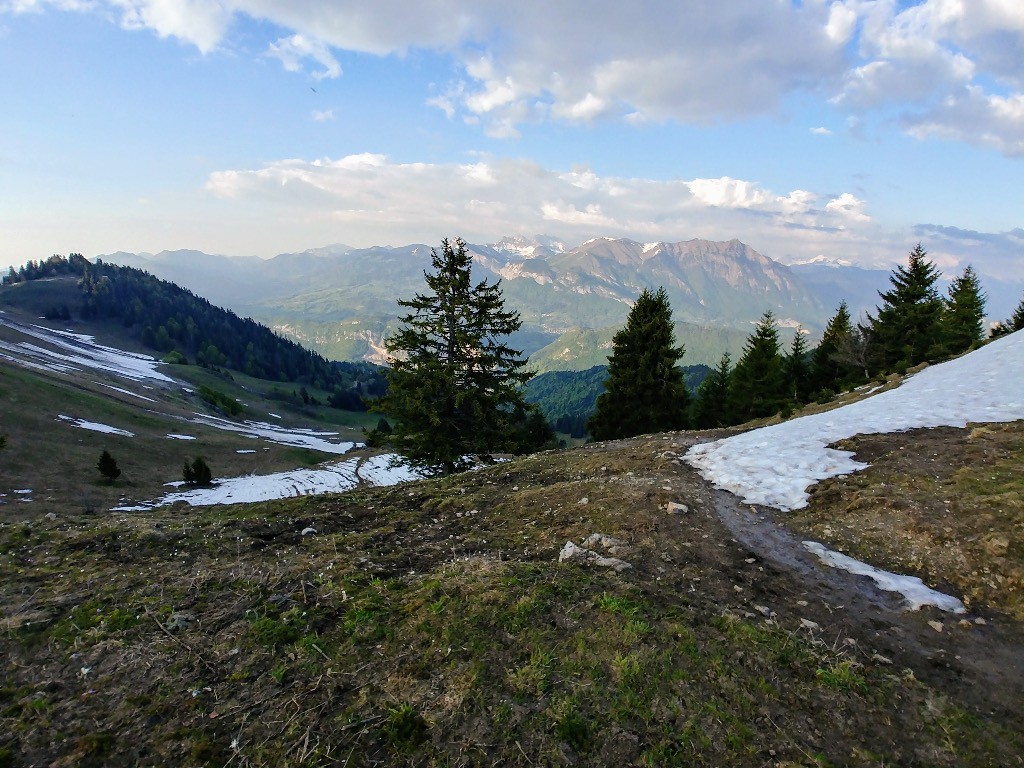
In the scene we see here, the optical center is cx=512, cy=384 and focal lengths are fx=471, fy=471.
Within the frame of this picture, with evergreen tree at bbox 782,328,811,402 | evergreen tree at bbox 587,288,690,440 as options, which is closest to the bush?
evergreen tree at bbox 587,288,690,440

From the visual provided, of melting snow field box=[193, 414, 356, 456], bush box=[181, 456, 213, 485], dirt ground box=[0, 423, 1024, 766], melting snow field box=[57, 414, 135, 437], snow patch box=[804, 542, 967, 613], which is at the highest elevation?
dirt ground box=[0, 423, 1024, 766]

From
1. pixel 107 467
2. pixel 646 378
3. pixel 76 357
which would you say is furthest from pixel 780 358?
pixel 76 357

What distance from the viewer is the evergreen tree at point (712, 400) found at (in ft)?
175

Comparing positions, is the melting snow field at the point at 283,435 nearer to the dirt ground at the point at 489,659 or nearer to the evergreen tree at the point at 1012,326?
the dirt ground at the point at 489,659

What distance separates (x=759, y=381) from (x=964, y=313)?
24078 mm

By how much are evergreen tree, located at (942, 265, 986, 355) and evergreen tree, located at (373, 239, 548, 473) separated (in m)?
45.1

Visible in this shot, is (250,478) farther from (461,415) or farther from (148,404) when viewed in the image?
(148,404)

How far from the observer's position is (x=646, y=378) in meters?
36.2

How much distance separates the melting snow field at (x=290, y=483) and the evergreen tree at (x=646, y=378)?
55.0 feet

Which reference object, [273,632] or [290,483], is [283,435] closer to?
[290,483]

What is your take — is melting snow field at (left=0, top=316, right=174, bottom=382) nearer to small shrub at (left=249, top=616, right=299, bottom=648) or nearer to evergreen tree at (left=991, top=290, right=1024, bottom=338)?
small shrub at (left=249, top=616, right=299, bottom=648)

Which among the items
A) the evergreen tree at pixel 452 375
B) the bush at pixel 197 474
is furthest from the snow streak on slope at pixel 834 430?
the bush at pixel 197 474

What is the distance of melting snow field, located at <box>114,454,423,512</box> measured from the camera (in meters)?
36.7

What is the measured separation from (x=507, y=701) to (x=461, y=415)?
61.9ft
